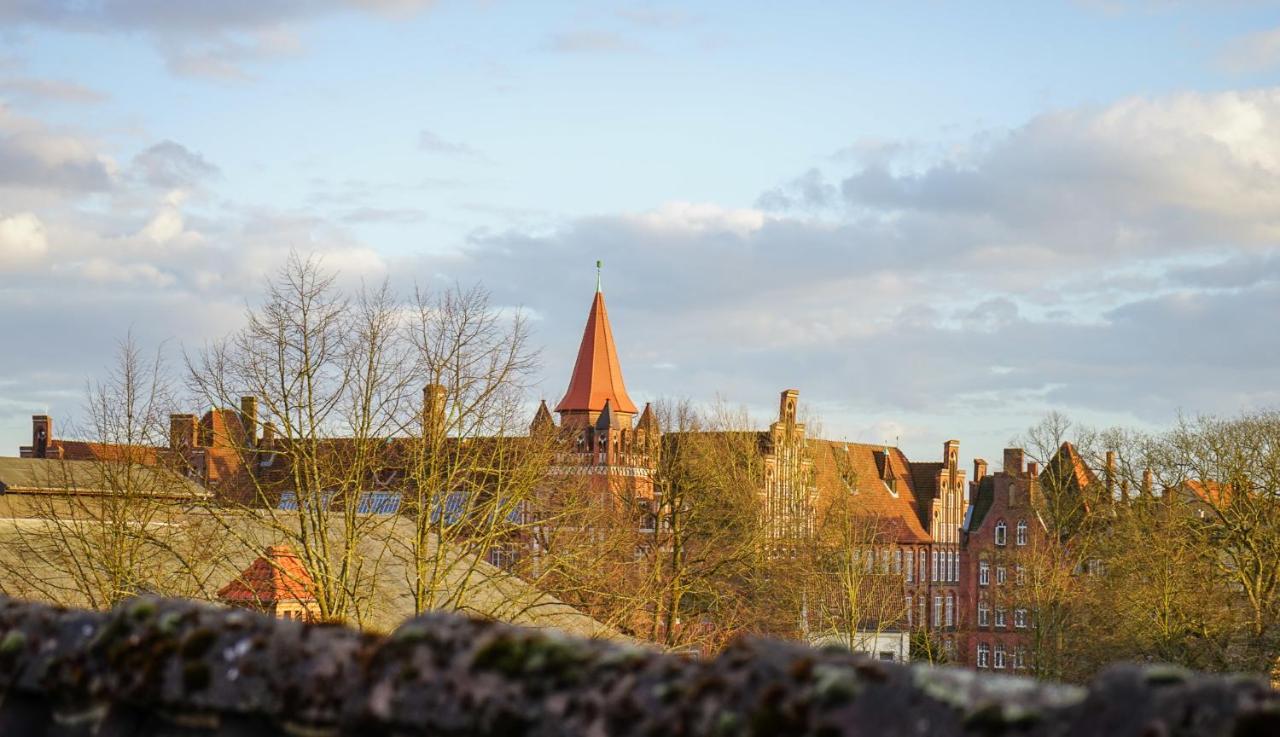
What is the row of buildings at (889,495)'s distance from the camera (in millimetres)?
71000

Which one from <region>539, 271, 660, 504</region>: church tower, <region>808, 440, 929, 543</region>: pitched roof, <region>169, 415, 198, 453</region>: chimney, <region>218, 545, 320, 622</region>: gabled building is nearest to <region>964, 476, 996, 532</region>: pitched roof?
<region>808, 440, 929, 543</region>: pitched roof

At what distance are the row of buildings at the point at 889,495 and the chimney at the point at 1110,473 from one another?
452cm

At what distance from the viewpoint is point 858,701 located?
3613mm

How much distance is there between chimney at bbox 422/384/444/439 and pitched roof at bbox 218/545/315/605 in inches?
163

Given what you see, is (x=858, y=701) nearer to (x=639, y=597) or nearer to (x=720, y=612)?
(x=639, y=597)

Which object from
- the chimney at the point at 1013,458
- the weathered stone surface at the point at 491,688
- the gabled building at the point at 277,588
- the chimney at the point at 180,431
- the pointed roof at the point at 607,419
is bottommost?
the gabled building at the point at 277,588

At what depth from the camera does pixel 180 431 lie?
1517 inches

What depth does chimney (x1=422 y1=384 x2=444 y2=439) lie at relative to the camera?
34031 mm

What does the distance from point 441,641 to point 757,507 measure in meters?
63.0

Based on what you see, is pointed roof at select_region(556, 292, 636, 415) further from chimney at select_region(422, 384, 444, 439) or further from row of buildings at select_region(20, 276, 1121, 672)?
chimney at select_region(422, 384, 444, 439)

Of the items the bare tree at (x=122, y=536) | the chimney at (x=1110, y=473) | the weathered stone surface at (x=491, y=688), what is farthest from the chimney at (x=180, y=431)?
the chimney at (x=1110, y=473)

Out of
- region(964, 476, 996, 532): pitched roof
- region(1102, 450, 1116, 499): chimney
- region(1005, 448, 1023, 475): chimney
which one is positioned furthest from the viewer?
region(964, 476, 996, 532): pitched roof

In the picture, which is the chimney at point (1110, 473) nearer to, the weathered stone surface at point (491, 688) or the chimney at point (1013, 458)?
the chimney at point (1013, 458)

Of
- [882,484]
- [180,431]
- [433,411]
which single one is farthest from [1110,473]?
[882,484]
